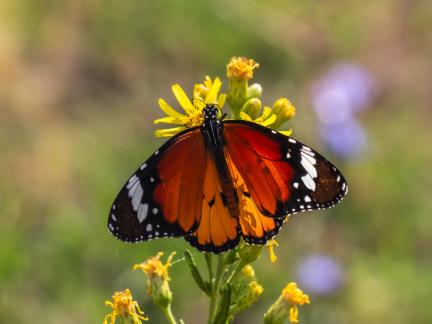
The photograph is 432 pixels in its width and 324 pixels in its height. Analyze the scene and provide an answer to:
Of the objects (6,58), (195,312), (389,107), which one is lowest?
(195,312)

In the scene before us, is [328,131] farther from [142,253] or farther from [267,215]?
[267,215]

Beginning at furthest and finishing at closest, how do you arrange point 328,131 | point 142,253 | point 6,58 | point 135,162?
point 6,58 → point 328,131 → point 135,162 → point 142,253

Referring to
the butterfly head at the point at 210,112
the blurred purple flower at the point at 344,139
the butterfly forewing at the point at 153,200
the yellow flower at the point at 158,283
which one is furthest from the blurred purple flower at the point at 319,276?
the butterfly forewing at the point at 153,200

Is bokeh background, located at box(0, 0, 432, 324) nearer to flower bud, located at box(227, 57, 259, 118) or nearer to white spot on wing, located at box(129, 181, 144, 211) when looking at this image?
flower bud, located at box(227, 57, 259, 118)

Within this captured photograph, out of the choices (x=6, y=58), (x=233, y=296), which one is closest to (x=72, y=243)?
(x=233, y=296)

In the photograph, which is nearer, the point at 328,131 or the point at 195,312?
the point at 195,312

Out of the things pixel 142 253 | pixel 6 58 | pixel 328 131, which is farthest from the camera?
pixel 6 58

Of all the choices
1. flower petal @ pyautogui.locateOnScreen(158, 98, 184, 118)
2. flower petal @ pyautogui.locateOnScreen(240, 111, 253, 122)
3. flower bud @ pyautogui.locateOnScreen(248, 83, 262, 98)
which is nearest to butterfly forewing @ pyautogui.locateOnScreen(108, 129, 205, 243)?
flower petal @ pyautogui.locateOnScreen(158, 98, 184, 118)

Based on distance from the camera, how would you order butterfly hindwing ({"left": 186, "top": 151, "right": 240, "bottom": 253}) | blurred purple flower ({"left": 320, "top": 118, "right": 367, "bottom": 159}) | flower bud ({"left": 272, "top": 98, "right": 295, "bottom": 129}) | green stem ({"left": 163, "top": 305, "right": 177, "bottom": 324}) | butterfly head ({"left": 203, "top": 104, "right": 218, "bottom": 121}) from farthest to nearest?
blurred purple flower ({"left": 320, "top": 118, "right": 367, "bottom": 159})
flower bud ({"left": 272, "top": 98, "right": 295, "bottom": 129})
green stem ({"left": 163, "top": 305, "right": 177, "bottom": 324})
butterfly head ({"left": 203, "top": 104, "right": 218, "bottom": 121})
butterfly hindwing ({"left": 186, "top": 151, "right": 240, "bottom": 253})

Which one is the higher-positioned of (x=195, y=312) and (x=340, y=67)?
(x=340, y=67)
